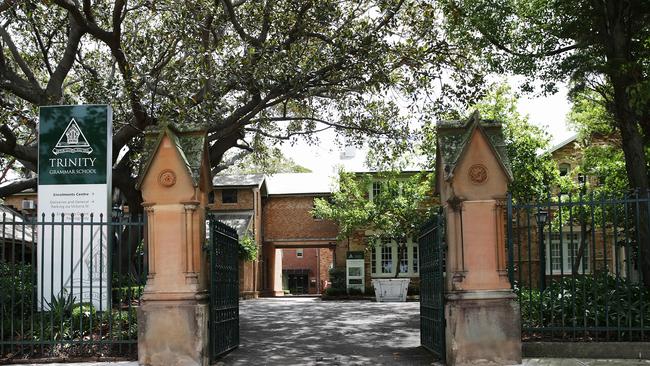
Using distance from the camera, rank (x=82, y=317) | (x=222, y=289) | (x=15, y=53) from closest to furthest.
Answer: (x=82, y=317) < (x=222, y=289) < (x=15, y=53)

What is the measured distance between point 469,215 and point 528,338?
80.5 inches

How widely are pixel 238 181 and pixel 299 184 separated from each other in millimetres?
3876

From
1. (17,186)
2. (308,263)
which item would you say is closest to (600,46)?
(17,186)

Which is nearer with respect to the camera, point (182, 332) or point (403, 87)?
point (182, 332)

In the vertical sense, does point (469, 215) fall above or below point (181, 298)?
above

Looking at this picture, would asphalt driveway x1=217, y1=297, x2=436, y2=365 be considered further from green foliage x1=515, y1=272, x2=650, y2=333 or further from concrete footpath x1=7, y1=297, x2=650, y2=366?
green foliage x1=515, y1=272, x2=650, y2=333

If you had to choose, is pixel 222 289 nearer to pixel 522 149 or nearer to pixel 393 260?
pixel 522 149

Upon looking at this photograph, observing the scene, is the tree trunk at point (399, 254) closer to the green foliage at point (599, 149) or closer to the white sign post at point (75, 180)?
the green foliage at point (599, 149)

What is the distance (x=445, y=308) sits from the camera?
9.38 metres

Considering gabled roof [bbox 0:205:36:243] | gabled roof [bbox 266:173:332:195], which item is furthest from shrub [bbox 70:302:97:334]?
gabled roof [bbox 266:173:332:195]

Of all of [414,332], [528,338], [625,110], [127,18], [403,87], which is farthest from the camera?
[127,18]

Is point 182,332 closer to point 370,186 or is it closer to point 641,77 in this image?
point 641,77

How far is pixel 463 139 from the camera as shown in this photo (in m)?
9.52

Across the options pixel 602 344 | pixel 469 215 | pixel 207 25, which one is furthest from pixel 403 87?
pixel 602 344
